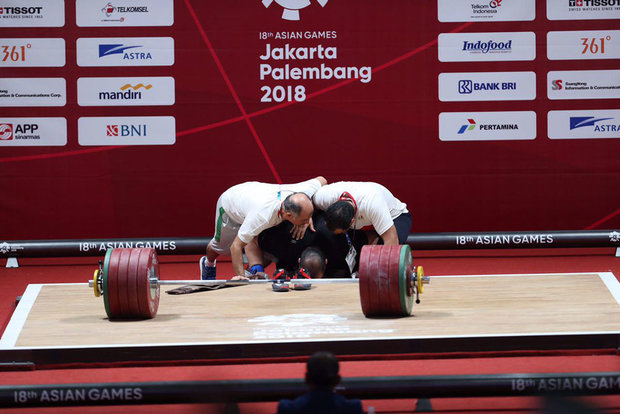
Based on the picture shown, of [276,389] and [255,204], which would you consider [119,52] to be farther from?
[276,389]

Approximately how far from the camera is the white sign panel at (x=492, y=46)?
321 inches

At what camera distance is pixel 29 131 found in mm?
8211

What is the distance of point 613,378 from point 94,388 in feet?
6.61

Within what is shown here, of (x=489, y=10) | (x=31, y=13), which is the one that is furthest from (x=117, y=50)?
(x=489, y=10)

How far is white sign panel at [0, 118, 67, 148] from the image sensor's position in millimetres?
8188

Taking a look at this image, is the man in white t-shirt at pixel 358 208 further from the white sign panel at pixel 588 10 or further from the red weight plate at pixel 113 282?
the white sign panel at pixel 588 10

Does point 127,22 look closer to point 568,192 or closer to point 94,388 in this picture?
point 568,192

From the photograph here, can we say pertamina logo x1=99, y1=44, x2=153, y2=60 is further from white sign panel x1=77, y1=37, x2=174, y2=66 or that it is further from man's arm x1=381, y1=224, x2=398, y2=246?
man's arm x1=381, y1=224, x2=398, y2=246

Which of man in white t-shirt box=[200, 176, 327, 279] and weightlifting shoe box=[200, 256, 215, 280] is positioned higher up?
man in white t-shirt box=[200, 176, 327, 279]

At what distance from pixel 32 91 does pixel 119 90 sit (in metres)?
0.79

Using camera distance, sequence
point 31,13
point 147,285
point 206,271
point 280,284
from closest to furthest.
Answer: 1. point 147,285
2. point 280,284
3. point 206,271
4. point 31,13

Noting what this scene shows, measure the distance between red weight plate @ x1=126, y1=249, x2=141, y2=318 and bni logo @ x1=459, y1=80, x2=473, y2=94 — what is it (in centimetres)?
413

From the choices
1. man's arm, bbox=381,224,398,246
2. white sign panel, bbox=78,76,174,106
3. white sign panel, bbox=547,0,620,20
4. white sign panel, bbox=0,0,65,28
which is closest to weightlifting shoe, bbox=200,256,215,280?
man's arm, bbox=381,224,398,246

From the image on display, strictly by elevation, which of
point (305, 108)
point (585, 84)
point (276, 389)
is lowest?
point (276, 389)
